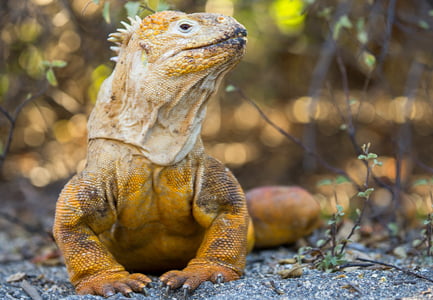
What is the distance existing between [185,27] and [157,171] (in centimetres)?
98

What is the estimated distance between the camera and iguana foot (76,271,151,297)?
397cm

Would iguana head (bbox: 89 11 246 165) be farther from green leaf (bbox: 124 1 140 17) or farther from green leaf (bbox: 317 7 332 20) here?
green leaf (bbox: 317 7 332 20)

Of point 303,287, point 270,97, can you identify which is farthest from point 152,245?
point 270,97

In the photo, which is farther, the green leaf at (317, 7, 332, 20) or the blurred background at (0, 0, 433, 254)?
the blurred background at (0, 0, 433, 254)

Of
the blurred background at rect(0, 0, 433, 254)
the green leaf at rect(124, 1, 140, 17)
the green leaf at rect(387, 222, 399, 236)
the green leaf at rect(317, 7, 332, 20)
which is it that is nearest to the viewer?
the green leaf at rect(124, 1, 140, 17)

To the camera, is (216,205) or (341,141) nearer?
(216,205)

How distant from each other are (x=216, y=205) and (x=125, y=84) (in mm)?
1047

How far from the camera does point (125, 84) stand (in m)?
4.46

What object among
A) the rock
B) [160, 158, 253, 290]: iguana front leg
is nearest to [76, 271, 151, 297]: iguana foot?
[160, 158, 253, 290]: iguana front leg

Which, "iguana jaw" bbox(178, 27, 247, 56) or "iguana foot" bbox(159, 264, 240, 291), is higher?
"iguana jaw" bbox(178, 27, 247, 56)

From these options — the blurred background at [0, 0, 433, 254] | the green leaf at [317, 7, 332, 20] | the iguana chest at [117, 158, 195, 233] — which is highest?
the green leaf at [317, 7, 332, 20]

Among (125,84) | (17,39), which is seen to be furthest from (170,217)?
(17,39)

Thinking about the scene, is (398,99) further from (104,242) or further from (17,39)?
(104,242)

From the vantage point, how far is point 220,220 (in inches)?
179
